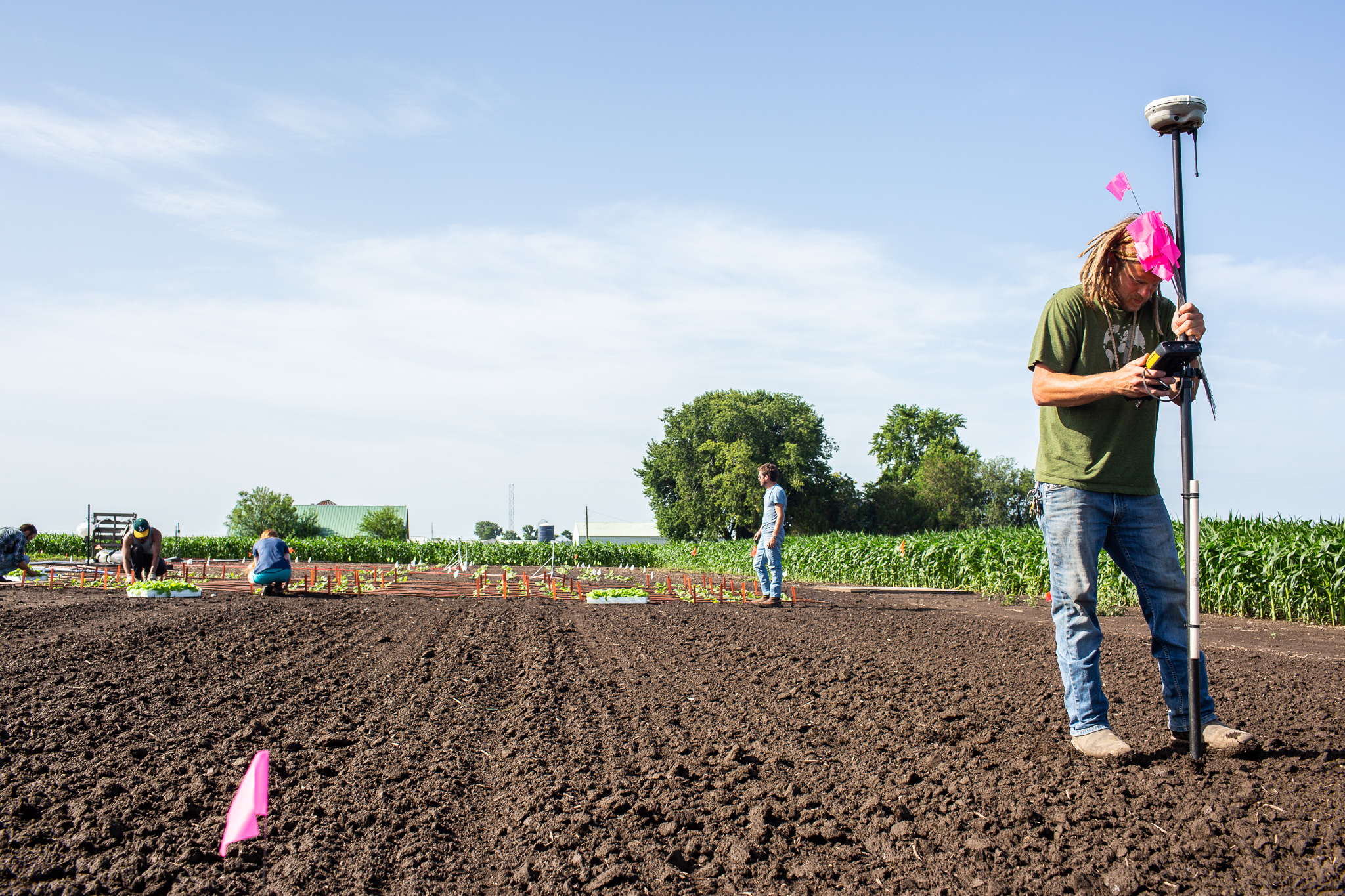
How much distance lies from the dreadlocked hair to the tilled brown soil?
1.86m

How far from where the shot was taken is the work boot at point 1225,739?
314cm

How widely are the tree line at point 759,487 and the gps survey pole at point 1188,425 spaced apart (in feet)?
157

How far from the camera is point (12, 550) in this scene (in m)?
16.4

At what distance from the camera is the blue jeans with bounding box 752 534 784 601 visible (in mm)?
11641

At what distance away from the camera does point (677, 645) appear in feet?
25.2

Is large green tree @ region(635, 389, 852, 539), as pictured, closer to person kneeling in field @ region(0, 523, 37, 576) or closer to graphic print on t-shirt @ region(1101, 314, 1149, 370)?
person kneeling in field @ region(0, 523, 37, 576)

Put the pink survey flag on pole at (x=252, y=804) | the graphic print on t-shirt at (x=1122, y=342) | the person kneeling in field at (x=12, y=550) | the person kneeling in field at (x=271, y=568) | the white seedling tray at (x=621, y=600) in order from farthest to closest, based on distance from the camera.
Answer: the person kneeling in field at (x=12, y=550)
the person kneeling in field at (x=271, y=568)
the white seedling tray at (x=621, y=600)
the graphic print on t-shirt at (x=1122, y=342)
the pink survey flag on pole at (x=252, y=804)

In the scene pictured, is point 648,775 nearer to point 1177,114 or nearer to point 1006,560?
point 1177,114

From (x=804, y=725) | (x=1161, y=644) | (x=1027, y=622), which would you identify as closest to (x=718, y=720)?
(x=804, y=725)

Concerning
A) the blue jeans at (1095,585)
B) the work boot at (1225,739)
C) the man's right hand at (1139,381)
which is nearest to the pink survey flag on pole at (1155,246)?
the man's right hand at (1139,381)

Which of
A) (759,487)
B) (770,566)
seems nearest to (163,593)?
(770,566)

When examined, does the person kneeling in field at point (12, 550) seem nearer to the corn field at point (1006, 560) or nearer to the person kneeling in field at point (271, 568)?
the person kneeling in field at point (271, 568)

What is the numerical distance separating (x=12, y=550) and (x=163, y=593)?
6179 mm

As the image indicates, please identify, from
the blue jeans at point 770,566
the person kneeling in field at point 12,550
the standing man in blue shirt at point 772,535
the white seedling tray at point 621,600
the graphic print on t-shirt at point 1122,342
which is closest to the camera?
the graphic print on t-shirt at point 1122,342
